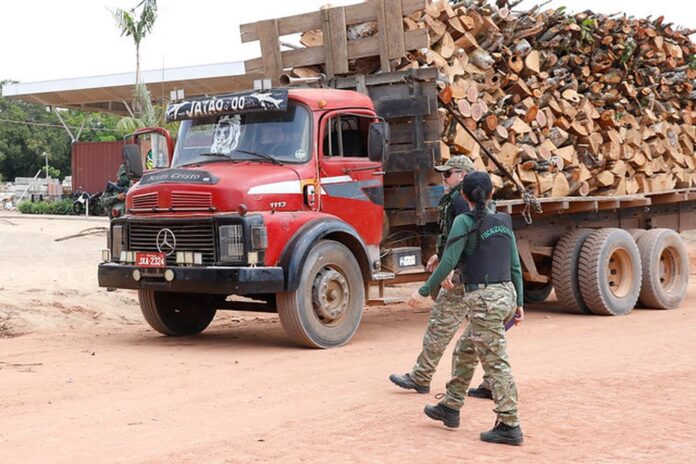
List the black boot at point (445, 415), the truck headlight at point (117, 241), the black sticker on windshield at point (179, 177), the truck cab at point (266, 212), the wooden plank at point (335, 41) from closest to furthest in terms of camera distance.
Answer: the black boot at point (445, 415), the truck cab at point (266, 212), the black sticker on windshield at point (179, 177), the truck headlight at point (117, 241), the wooden plank at point (335, 41)

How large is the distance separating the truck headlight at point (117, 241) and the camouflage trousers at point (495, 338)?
4.79 meters

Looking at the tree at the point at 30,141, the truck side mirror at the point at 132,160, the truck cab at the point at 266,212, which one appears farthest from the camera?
the tree at the point at 30,141

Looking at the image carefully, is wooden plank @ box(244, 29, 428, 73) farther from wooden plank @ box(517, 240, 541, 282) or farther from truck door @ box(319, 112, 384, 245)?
wooden plank @ box(517, 240, 541, 282)

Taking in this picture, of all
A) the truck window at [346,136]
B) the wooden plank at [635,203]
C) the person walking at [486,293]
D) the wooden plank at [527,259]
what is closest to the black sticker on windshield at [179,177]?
the truck window at [346,136]

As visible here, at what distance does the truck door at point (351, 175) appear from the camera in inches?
387

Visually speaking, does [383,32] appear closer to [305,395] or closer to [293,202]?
[293,202]

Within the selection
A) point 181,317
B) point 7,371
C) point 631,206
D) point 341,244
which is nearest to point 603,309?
point 631,206

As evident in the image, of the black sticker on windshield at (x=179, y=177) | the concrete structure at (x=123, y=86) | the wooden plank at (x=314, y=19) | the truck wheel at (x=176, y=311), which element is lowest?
the truck wheel at (x=176, y=311)

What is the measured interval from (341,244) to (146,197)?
6.62 feet

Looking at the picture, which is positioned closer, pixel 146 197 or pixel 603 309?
pixel 146 197

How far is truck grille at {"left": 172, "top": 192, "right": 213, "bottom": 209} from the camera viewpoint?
910 cm

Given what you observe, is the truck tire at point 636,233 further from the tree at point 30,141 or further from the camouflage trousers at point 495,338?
the tree at point 30,141

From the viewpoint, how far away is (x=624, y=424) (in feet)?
21.0

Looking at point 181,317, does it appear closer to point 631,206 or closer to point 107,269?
point 107,269
